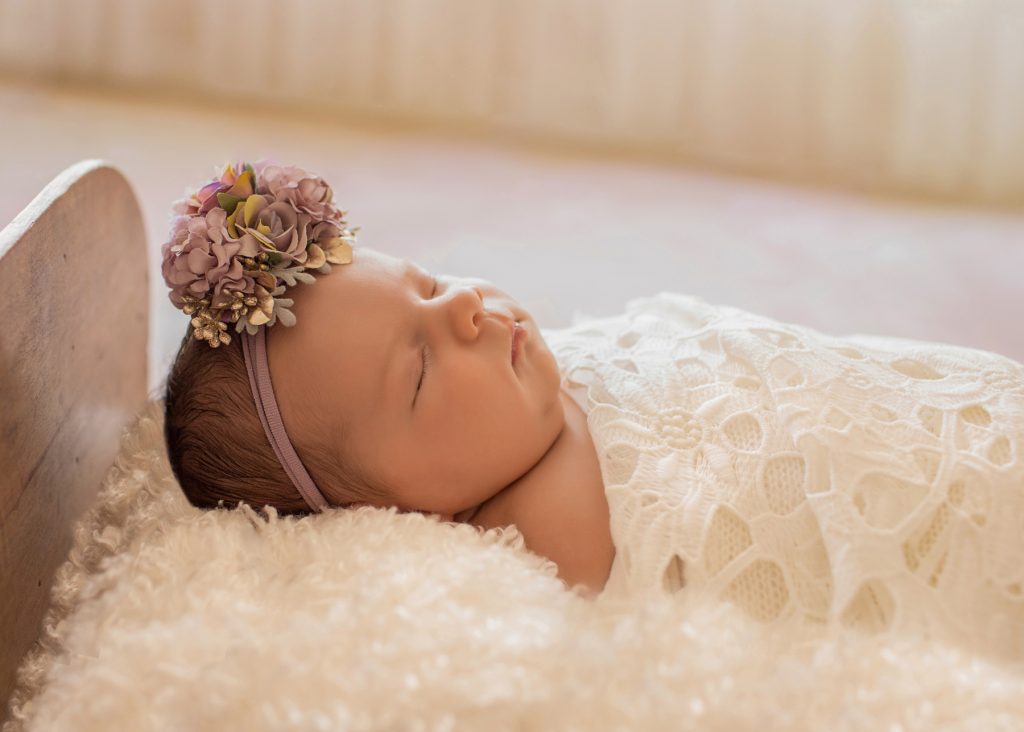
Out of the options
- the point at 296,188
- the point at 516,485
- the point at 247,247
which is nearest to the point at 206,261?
the point at 247,247

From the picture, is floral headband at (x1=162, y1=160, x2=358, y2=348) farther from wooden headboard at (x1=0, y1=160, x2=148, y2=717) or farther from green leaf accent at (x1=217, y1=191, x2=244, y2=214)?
wooden headboard at (x1=0, y1=160, x2=148, y2=717)

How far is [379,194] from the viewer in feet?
7.44

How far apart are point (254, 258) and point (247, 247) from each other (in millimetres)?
18

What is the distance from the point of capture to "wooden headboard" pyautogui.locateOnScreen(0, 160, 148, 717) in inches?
39.7

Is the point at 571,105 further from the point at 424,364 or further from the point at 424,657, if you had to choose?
the point at 424,657

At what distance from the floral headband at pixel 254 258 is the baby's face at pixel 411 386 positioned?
21 millimetres

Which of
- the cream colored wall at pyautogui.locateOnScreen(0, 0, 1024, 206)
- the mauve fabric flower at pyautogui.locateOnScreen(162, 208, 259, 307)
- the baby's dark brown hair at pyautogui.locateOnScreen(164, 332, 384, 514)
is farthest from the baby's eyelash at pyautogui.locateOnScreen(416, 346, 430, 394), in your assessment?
the cream colored wall at pyautogui.locateOnScreen(0, 0, 1024, 206)

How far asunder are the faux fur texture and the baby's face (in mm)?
117

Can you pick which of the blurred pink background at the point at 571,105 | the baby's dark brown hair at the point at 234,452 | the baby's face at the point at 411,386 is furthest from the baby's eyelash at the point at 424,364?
the blurred pink background at the point at 571,105

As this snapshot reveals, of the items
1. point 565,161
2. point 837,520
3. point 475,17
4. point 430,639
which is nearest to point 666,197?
point 565,161

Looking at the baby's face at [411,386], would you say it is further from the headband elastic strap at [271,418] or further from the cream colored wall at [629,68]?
the cream colored wall at [629,68]

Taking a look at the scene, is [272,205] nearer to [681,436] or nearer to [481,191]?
[681,436]

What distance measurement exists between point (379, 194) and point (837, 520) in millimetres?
1537

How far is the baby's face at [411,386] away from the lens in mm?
1107
